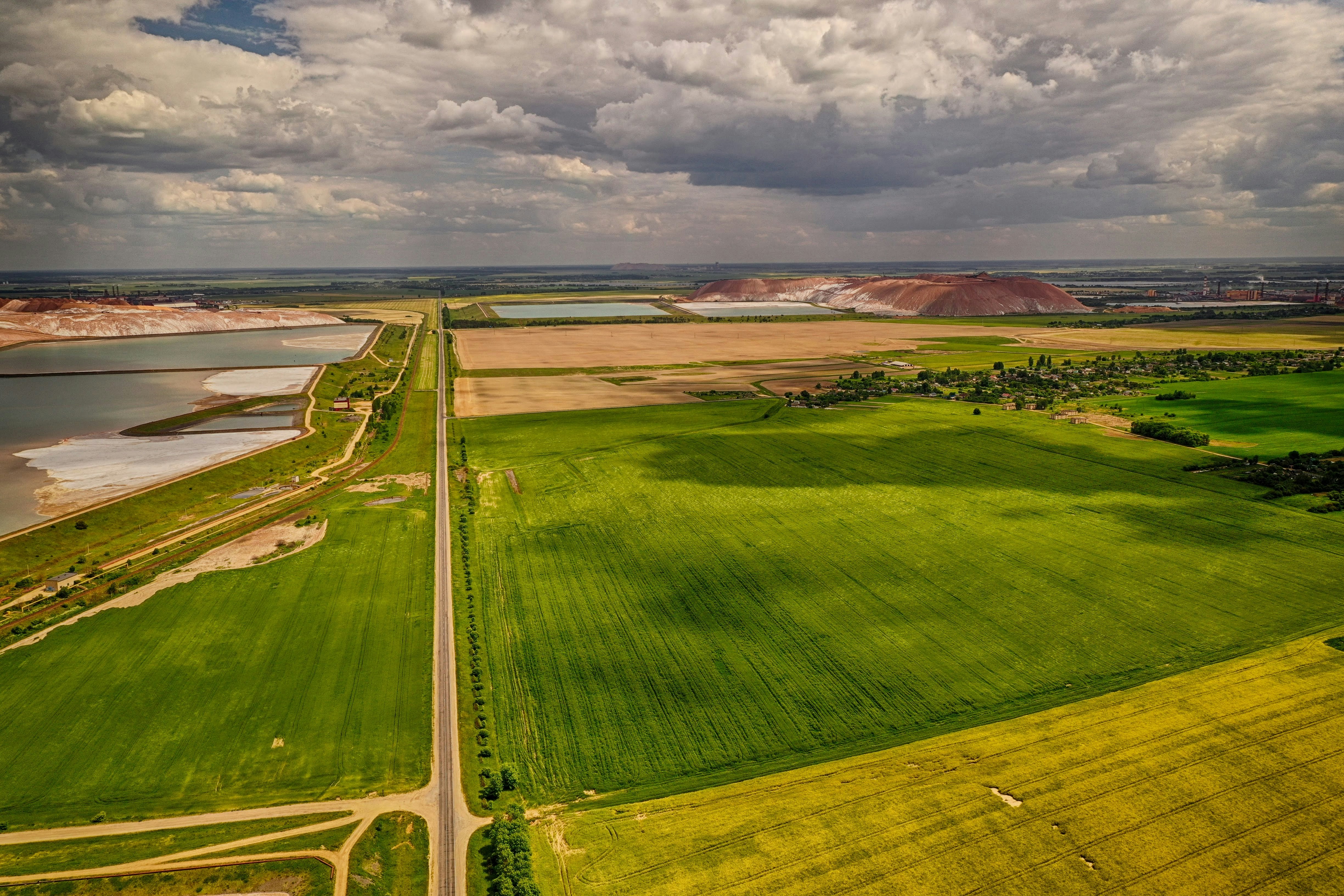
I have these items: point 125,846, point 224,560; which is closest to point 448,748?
point 125,846

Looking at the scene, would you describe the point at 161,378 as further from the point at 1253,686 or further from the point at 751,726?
the point at 1253,686

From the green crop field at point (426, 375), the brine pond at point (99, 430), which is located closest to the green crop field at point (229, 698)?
the brine pond at point (99, 430)

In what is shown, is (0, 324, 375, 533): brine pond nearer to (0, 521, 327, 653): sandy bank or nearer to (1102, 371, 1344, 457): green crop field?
(0, 521, 327, 653): sandy bank

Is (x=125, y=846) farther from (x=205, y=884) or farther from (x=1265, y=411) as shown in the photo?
(x=1265, y=411)

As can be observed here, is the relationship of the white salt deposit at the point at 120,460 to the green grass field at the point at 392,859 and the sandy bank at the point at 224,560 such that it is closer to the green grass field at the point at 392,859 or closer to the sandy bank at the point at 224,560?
the sandy bank at the point at 224,560

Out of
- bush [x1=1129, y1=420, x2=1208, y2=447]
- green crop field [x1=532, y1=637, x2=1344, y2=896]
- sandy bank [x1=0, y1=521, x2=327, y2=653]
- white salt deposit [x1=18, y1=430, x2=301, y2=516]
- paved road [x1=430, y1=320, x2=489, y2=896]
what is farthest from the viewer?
bush [x1=1129, y1=420, x2=1208, y2=447]

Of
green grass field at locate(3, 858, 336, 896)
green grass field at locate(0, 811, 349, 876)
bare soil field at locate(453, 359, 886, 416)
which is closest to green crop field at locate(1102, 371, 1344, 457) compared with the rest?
bare soil field at locate(453, 359, 886, 416)
